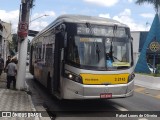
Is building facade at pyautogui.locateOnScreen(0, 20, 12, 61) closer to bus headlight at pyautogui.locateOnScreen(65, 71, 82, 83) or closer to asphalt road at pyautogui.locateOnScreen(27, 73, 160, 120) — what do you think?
asphalt road at pyautogui.locateOnScreen(27, 73, 160, 120)

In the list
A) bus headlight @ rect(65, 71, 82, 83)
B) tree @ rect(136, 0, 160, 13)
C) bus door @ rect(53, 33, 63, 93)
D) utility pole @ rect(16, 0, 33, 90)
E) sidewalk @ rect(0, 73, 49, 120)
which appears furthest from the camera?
tree @ rect(136, 0, 160, 13)

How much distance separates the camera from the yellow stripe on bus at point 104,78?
1152cm

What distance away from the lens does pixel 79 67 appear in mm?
11555

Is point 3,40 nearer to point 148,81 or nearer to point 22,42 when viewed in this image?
point 148,81

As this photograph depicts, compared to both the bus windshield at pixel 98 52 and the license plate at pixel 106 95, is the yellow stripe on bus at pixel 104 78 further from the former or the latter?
the license plate at pixel 106 95

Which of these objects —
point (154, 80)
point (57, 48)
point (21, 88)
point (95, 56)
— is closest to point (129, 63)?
point (95, 56)

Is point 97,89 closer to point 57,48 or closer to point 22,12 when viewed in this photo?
point 57,48

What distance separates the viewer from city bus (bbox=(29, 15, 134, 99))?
455 inches

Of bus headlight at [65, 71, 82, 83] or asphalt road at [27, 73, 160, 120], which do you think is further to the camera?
bus headlight at [65, 71, 82, 83]

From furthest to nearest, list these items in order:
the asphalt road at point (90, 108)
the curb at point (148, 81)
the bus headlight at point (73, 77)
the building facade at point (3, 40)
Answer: the building facade at point (3, 40) < the curb at point (148, 81) < the bus headlight at point (73, 77) < the asphalt road at point (90, 108)

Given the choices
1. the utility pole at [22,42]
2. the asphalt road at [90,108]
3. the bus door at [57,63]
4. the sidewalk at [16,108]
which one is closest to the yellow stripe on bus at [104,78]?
the asphalt road at [90,108]

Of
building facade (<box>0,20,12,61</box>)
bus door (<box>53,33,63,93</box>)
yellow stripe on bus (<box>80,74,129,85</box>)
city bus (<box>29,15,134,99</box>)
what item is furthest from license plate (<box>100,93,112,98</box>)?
building facade (<box>0,20,12,61</box>)

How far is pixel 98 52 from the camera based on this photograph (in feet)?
38.9

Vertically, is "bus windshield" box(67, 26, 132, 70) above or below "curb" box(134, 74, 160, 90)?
above
